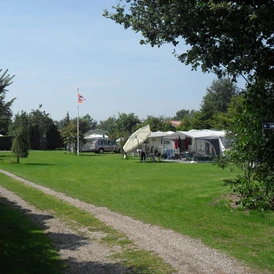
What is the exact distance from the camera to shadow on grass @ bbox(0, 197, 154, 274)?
5.02 meters

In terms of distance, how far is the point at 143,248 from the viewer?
19.5 feet

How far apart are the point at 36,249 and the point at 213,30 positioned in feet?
15.6

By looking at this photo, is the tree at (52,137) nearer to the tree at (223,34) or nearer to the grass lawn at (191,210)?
the grass lawn at (191,210)

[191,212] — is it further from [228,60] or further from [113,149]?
[113,149]

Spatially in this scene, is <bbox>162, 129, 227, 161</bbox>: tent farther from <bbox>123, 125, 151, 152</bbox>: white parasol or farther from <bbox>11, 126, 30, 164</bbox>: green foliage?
<bbox>11, 126, 30, 164</bbox>: green foliage

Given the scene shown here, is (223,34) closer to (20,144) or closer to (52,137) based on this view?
(20,144)

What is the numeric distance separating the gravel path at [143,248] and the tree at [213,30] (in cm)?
320

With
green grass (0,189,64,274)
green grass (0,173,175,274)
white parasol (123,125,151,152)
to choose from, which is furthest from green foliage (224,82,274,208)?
white parasol (123,125,151,152)

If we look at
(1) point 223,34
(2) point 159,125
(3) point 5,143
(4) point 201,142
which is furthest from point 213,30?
(3) point 5,143

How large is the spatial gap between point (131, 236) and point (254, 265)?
2239 millimetres

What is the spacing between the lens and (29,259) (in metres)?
5.48

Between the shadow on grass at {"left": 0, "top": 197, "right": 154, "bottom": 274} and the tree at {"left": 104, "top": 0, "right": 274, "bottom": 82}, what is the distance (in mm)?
4013

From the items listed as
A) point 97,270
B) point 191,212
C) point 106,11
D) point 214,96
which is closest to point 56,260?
point 97,270

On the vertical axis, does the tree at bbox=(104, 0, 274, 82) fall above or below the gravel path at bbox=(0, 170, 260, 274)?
above
